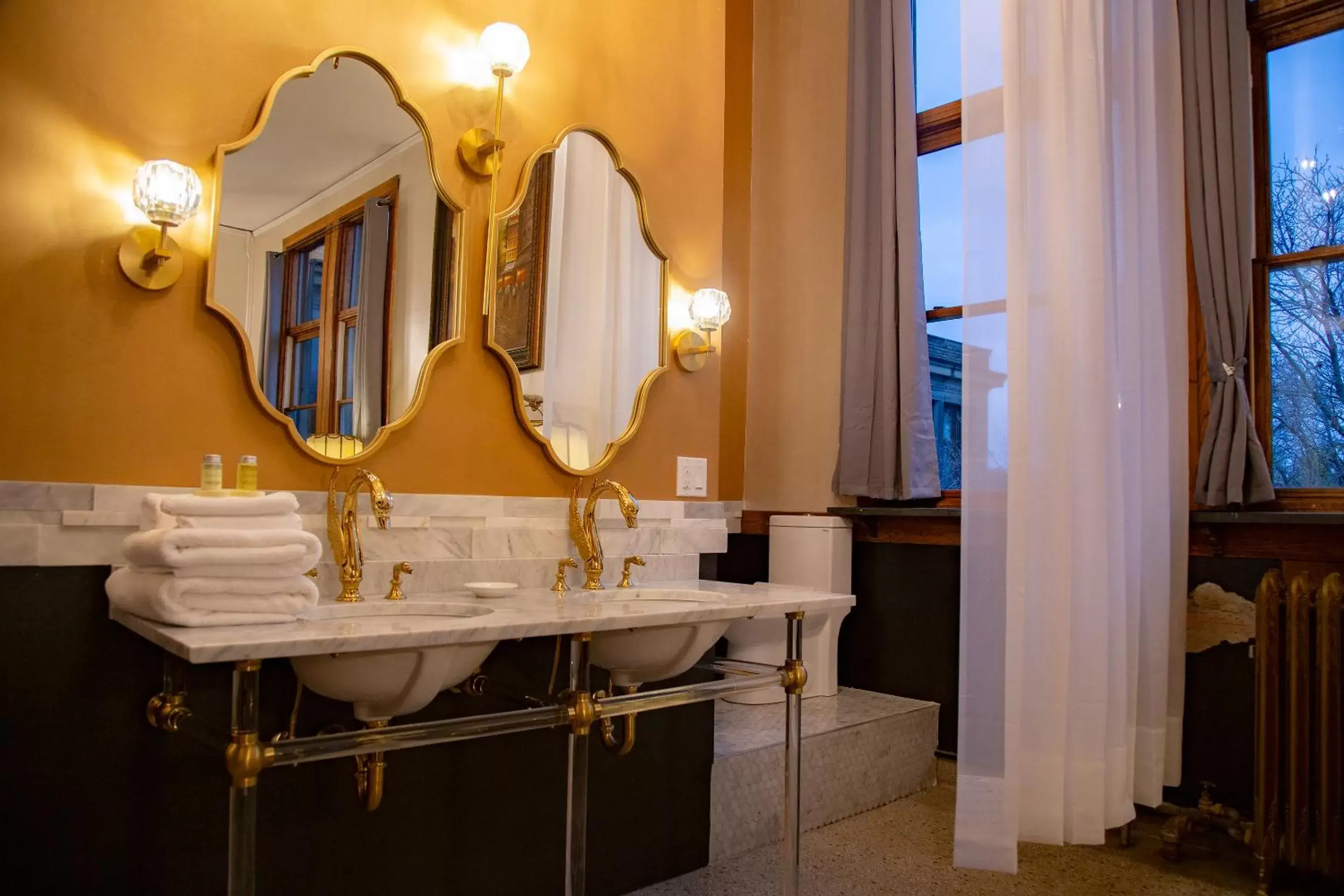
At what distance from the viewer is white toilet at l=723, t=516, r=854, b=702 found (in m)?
3.22

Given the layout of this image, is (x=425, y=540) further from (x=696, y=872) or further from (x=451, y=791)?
(x=696, y=872)

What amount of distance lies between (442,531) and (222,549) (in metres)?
0.64

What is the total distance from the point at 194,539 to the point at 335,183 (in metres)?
0.83

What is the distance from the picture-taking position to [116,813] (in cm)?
149

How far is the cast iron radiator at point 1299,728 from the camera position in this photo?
7.16ft

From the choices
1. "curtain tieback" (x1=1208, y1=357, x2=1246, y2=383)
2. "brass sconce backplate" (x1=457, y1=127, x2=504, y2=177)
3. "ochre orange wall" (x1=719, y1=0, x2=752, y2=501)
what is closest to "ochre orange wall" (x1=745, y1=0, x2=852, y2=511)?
"ochre orange wall" (x1=719, y1=0, x2=752, y2=501)

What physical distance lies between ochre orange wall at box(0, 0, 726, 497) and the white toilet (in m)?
1.29

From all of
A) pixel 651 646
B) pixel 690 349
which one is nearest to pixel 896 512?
pixel 690 349

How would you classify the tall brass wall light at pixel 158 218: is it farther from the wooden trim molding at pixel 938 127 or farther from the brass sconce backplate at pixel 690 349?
the wooden trim molding at pixel 938 127

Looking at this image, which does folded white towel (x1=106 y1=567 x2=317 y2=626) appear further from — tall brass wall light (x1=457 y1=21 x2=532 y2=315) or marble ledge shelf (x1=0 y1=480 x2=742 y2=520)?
tall brass wall light (x1=457 y1=21 x2=532 y2=315)

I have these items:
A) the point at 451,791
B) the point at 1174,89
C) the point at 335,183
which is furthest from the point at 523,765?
the point at 1174,89

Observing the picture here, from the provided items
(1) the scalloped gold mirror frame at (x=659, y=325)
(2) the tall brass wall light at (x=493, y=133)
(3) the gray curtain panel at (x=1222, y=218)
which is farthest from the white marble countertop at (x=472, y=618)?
(3) the gray curtain panel at (x=1222, y=218)

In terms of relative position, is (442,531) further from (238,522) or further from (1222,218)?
(1222,218)

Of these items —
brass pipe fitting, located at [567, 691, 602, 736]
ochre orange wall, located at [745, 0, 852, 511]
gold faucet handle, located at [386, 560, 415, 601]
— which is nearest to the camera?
brass pipe fitting, located at [567, 691, 602, 736]
